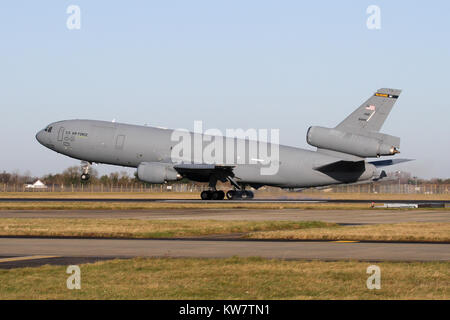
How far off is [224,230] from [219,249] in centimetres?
822

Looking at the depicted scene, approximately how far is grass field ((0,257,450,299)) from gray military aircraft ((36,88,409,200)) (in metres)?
41.1

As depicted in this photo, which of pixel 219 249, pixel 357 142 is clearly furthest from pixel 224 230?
→ pixel 357 142

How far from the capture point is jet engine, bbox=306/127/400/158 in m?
58.3

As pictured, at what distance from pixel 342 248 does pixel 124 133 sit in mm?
41546

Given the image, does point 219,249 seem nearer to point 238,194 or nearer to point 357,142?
point 357,142

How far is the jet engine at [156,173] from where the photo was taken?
60812 millimetres

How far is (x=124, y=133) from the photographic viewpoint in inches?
2477

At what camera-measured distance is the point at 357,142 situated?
193 feet

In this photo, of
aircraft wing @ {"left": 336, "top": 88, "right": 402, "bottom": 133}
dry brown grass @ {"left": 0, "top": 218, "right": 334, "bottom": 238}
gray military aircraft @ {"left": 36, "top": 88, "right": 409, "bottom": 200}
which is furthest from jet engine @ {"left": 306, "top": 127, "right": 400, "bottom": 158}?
dry brown grass @ {"left": 0, "top": 218, "right": 334, "bottom": 238}

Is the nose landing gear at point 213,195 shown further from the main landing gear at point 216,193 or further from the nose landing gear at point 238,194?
the nose landing gear at point 238,194

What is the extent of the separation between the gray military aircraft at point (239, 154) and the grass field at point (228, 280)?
135 ft

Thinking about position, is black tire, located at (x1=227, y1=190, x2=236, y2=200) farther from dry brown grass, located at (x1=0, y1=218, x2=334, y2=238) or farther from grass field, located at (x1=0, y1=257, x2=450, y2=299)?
grass field, located at (x1=0, y1=257, x2=450, y2=299)

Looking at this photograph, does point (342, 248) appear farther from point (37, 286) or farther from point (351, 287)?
point (37, 286)
